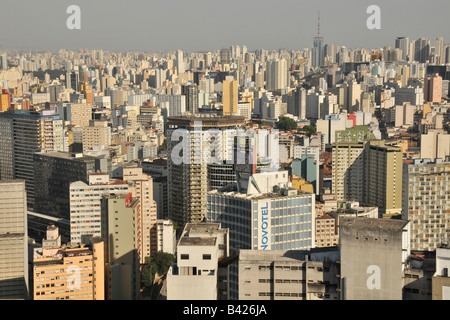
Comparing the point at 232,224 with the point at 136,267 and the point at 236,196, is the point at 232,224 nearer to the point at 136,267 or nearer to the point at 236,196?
the point at 236,196

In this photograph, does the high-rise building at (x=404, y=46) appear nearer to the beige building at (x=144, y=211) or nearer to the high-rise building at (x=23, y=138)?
the high-rise building at (x=23, y=138)

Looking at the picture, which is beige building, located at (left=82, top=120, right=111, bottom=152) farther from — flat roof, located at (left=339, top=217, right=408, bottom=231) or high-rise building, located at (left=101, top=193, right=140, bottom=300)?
flat roof, located at (left=339, top=217, right=408, bottom=231)

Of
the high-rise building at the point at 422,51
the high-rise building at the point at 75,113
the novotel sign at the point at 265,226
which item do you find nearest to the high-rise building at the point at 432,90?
the high-rise building at the point at 422,51

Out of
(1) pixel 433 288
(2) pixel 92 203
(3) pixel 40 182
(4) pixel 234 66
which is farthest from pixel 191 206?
(4) pixel 234 66

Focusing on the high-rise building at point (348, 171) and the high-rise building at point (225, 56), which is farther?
the high-rise building at point (225, 56)

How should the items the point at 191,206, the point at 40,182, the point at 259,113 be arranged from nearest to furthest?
1. the point at 191,206
2. the point at 40,182
3. the point at 259,113

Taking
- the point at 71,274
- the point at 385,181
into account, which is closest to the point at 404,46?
the point at 385,181

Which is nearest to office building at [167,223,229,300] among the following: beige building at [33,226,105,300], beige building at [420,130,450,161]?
beige building at [33,226,105,300]
